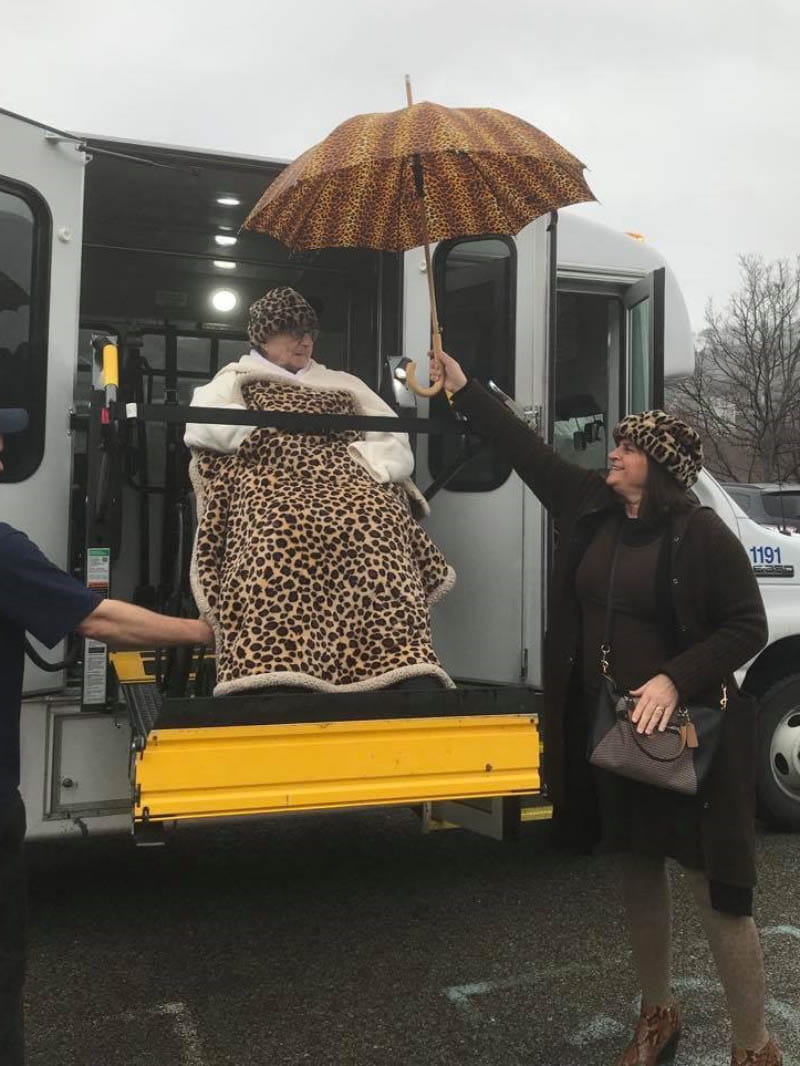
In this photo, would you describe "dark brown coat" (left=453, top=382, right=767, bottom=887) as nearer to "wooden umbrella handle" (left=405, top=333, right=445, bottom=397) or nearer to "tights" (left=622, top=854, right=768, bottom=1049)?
"tights" (left=622, top=854, right=768, bottom=1049)

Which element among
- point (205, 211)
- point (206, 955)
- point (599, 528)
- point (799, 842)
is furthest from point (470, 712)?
point (205, 211)

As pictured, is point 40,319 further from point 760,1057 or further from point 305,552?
point 760,1057

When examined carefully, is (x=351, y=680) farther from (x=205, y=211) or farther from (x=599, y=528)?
(x=205, y=211)

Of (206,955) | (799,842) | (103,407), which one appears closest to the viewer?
(103,407)

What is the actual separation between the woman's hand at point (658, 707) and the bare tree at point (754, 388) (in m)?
23.1

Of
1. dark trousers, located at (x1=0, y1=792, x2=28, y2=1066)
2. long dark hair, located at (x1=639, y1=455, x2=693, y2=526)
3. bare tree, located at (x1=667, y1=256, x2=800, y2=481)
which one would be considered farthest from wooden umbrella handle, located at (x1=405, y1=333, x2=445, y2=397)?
bare tree, located at (x1=667, y1=256, x2=800, y2=481)

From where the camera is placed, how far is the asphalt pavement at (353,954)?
9.98ft

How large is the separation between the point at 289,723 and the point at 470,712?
53cm

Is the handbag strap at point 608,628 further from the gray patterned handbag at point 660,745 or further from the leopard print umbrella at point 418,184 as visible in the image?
the leopard print umbrella at point 418,184

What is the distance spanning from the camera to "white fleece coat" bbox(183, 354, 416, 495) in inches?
135

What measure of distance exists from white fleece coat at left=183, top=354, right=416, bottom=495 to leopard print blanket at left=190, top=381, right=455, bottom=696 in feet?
0.15

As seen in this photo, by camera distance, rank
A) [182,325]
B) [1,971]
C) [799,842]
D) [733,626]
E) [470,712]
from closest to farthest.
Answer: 1. [1,971]
2. [733,626]
3. [470,712]
4. [799,842]
5. [182,325]

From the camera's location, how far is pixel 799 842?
5.11 m

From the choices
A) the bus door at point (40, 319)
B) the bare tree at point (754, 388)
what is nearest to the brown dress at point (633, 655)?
the bus door at point (40, 319)
